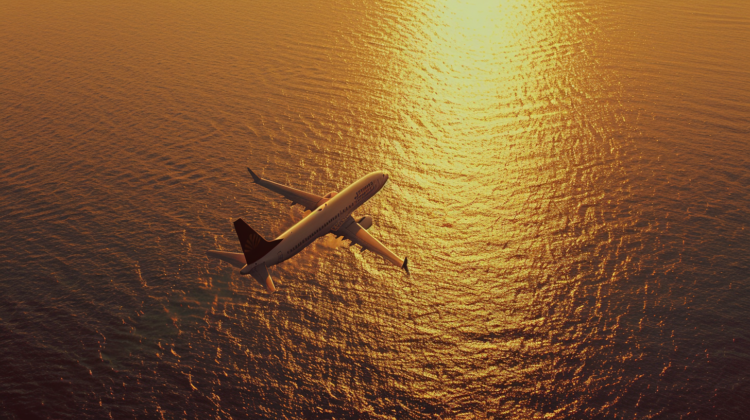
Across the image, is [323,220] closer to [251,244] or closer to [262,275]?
[251,244]

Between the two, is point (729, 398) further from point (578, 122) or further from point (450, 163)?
point (578, 122)

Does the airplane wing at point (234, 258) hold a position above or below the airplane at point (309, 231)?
below

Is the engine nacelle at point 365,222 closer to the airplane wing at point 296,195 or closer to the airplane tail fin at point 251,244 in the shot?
the airplane wing at point 296,195

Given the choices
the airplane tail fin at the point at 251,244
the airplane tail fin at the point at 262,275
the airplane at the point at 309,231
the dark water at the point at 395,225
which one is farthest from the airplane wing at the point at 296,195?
the airplane tail fin at the point at 262,275

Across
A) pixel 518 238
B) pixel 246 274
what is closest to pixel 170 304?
pixel 246 274

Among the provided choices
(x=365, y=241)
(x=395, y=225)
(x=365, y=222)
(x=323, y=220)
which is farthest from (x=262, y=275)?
(x=395, y=225)

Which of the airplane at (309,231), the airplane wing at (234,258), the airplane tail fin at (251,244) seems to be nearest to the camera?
the airplane tail fin at (251,244)
